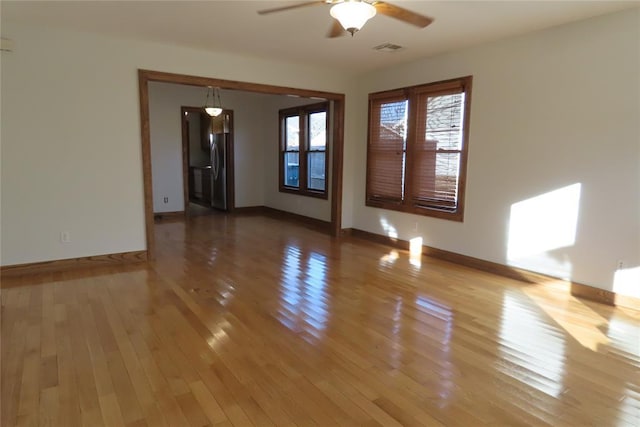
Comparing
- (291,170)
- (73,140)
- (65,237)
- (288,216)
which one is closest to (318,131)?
(291,170)

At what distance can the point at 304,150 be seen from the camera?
25.1 ft

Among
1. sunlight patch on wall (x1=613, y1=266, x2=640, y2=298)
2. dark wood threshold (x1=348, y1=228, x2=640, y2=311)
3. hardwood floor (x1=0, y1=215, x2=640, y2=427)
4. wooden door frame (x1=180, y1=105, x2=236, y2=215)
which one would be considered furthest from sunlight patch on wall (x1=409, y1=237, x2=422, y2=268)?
wooden door frame (x1=180, y1=105, x2=236, y2=215)

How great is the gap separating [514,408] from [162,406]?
5.91ft

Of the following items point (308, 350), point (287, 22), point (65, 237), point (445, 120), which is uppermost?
point (287, 22)

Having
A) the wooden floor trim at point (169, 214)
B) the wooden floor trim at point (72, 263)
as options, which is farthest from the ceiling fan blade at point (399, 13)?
the wooden floor trim at point (169, 214)

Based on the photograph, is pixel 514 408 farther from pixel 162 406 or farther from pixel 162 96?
pixel 162 96

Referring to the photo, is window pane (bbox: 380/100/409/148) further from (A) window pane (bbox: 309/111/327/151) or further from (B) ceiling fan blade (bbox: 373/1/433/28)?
(B) ceiling fan blade (bbox: 373/1/433/28)

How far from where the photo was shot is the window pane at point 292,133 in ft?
25.7

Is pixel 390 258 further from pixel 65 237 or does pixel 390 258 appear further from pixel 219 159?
pixel 219 159

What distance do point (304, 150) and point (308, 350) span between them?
17.9 ft

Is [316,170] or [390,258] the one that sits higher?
[316,170]

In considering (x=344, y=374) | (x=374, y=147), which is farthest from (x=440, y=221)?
(x=344, y=374)

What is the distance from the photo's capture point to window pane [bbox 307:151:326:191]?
7331mm

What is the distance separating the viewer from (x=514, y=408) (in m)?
2.04
